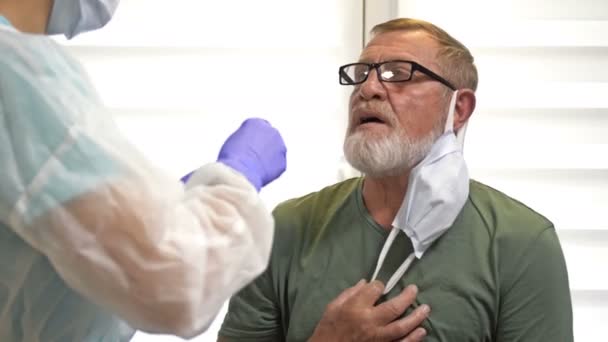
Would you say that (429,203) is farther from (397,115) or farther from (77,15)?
(77,15)

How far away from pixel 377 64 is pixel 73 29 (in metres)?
0.67

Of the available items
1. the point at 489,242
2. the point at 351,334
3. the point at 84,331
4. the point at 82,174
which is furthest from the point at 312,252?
the point at 82,174

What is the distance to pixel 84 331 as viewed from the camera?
1.02 metres

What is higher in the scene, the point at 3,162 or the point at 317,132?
the point at 3,162

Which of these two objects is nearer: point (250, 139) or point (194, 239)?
point (194, 239)

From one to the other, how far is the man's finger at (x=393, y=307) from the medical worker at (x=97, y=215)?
0.51 metres

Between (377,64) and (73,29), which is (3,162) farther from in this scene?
(377,64)

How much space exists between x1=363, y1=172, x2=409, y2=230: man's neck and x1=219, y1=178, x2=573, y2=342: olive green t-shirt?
0.08ft

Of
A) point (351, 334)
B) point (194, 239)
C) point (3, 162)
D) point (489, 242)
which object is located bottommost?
point (351, 334)

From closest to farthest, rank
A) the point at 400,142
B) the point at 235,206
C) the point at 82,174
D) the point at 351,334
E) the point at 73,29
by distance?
1. the point at 82,174
2. the point at 235,206
3. the point at 73,29
4. the point at 351,334
5. the point at 400,142

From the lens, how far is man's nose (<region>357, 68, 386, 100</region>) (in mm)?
1528

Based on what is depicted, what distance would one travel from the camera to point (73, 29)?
43.8 inches

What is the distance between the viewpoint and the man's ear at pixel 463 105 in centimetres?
158

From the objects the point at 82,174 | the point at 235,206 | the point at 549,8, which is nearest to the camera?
the point at 82,174
